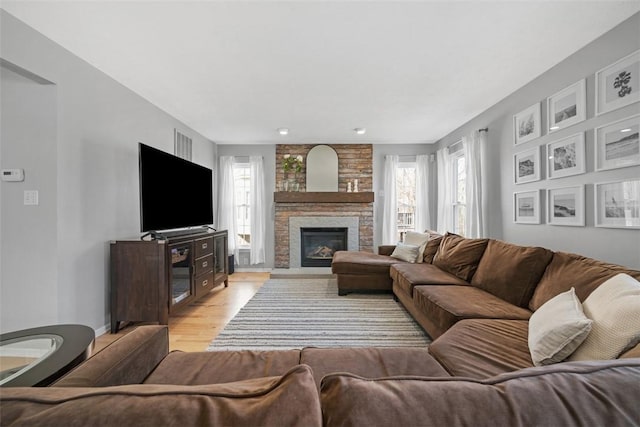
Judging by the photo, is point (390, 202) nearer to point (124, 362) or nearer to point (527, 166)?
point (527, 166)

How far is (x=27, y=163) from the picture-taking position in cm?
211

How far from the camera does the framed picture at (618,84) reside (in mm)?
1805

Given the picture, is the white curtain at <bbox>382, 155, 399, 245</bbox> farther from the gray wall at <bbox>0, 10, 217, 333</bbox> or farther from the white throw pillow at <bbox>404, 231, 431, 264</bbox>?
the gray wall at <bbox>0, 10, 217, 333</bbox>

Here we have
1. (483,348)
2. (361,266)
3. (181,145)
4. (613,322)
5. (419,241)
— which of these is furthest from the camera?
(181,145)

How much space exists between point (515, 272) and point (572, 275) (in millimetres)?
382

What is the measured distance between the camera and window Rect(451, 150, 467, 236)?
421 cm

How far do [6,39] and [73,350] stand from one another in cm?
218

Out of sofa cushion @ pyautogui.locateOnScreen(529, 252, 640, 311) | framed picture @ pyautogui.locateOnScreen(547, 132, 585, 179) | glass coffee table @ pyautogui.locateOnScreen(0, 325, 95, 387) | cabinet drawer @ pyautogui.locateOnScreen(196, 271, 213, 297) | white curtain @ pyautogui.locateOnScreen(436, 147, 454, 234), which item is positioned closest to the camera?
glass coffee table @ pyautogui.locateOnScreen(0, 325, 95, 387)

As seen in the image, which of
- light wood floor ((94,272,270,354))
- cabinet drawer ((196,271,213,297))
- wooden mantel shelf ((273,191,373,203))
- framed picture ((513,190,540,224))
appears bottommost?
light wood floor ((94,272,270,354))

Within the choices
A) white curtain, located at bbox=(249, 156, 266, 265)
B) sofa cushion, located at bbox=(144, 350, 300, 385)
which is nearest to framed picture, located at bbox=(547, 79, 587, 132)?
sofa cushion, located at bbox=(144, 350, 300, 385)

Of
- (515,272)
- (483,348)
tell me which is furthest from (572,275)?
(483,348)

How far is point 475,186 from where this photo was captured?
11.7 feet

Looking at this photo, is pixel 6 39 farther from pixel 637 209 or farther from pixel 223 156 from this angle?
pixel 637 209

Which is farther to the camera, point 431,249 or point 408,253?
point 408,253
